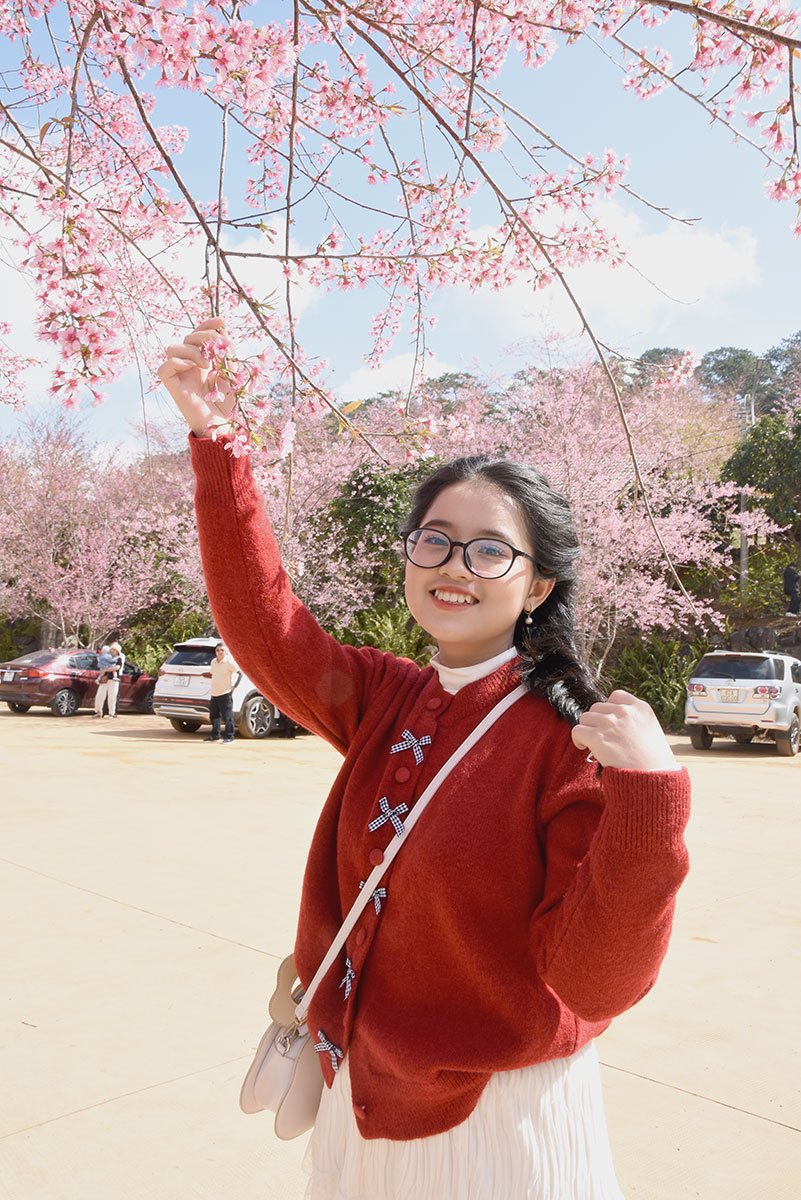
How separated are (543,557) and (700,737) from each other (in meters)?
12.0

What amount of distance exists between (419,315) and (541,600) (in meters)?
2.16

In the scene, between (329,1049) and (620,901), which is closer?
(620,901)

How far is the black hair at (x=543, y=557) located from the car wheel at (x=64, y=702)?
594 inches

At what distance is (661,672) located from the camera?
640 inches

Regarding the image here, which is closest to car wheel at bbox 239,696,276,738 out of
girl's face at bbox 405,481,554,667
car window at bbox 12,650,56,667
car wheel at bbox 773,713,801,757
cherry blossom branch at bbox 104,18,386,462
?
car window at bbox 12,650,56,667

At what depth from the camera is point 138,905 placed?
15.3ft

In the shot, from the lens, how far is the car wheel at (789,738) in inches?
480

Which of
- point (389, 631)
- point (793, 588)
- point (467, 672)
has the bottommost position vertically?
point (389, 631)

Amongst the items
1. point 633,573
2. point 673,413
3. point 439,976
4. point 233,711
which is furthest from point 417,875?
point 673,413

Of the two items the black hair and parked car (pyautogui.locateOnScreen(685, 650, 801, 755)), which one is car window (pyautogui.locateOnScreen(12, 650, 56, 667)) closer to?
parked car (pyautogui.locateOnScreen(685, 650, 801, 755))

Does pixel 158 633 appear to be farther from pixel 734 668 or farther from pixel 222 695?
pixel 734 668

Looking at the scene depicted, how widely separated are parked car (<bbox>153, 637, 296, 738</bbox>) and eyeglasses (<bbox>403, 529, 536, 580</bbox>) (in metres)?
11.3

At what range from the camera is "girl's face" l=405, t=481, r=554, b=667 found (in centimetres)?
154

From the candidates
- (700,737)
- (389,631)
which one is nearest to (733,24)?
(700,737)
